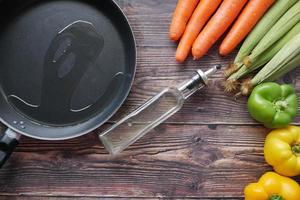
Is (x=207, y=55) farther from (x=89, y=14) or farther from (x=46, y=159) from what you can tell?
(x=46, y=159)

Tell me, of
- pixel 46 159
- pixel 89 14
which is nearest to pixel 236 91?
pixel 89 14

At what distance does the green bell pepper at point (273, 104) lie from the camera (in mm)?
1134

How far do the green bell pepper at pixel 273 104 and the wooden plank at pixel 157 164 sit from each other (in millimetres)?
80

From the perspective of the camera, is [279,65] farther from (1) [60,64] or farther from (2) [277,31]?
(1) [60,64]

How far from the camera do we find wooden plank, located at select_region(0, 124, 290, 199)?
120 cm

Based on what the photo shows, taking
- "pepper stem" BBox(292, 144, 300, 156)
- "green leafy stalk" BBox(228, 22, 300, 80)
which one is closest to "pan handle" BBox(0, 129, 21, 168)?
"green leafy stalk" BBox(228, 22, 300, 80)

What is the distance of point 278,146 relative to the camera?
3.71 ft

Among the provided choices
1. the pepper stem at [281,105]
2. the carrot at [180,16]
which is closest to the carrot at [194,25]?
the carrot at [180,16]

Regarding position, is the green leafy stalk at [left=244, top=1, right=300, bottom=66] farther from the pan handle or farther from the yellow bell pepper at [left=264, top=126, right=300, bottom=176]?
the pan handle

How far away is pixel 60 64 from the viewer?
3.83 ft

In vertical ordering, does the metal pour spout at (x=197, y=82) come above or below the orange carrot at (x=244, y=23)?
below

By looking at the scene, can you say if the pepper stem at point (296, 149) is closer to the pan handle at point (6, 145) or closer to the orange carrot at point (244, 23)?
the orange carrot at point (244, 23)

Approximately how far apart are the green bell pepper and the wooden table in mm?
69

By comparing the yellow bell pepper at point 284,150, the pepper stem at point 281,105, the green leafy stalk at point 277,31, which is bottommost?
the yellow bell pepper at point 284,150
